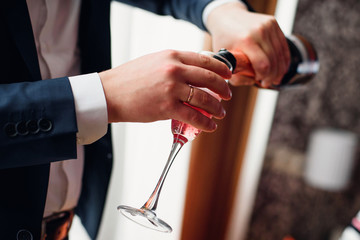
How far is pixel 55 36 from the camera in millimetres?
877

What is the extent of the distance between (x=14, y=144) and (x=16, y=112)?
0.05 metres

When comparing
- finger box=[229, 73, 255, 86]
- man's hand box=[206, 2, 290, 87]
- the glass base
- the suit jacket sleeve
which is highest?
man's hand box=[206, 2, 290, 87]

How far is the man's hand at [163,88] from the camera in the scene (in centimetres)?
54

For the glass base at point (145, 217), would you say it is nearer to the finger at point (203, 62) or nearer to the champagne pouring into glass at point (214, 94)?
the champagne pouring into glass at point (214, 94)

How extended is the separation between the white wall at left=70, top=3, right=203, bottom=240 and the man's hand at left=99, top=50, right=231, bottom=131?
1.13 meters

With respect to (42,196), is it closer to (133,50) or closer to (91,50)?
(91,50)

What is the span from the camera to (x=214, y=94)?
0.63 metres

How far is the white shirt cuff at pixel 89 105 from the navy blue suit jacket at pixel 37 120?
0.02 meters

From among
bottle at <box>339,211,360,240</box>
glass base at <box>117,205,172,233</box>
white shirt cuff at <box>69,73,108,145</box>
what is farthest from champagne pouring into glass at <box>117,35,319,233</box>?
bottle at <box>339,211,360,240</box>

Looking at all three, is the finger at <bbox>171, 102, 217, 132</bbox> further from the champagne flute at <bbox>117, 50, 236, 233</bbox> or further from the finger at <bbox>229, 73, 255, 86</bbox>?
the finger at <bbox>229, 73, 255, 86</bbox>

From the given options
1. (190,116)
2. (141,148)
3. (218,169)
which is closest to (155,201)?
(190,116)

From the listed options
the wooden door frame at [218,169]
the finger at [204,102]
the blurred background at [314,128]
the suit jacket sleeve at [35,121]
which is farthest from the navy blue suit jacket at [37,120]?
the blurred background at [314,128]

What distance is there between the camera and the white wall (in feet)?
5.47

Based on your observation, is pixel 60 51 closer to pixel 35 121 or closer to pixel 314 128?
pixel 35 121
